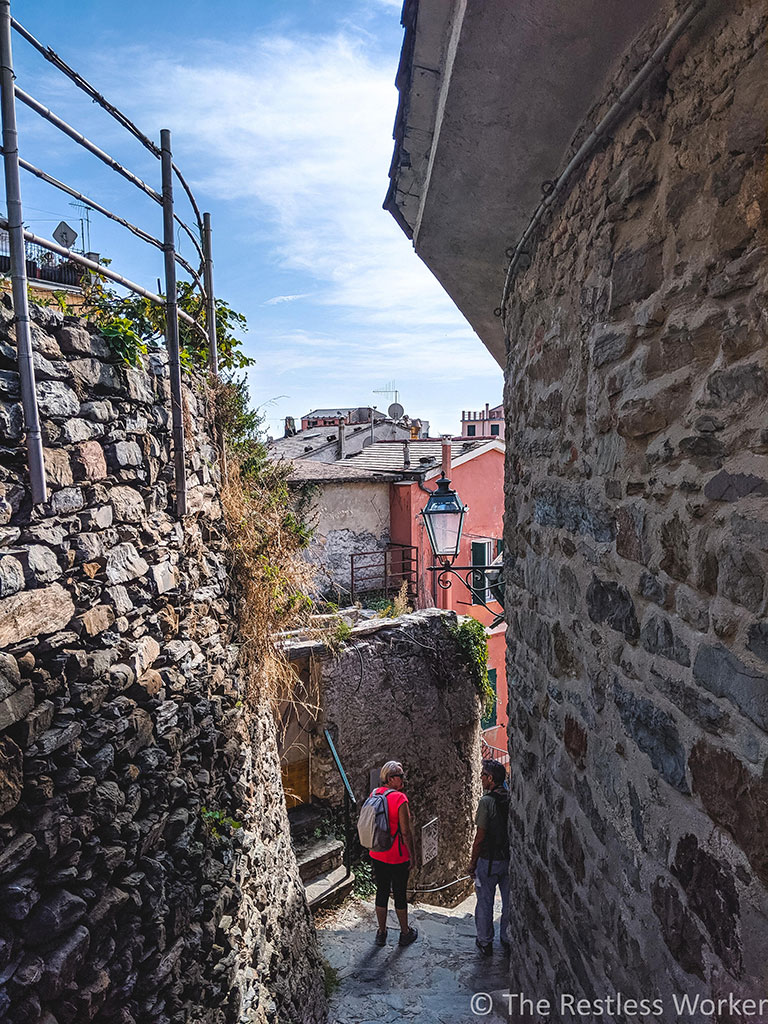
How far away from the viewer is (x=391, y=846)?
511 cm

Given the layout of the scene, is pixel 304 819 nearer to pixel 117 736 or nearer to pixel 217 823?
pixel 217 823

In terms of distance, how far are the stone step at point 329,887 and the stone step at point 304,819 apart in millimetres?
457

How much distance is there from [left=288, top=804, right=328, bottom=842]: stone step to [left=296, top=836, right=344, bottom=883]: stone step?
15 centimetres

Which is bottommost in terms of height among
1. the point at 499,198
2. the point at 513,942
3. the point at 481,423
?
the point at 513,942

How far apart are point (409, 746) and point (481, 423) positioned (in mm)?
29947

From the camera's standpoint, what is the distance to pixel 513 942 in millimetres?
3334

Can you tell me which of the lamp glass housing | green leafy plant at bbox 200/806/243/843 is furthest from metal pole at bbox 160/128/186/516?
the lamp glass housing

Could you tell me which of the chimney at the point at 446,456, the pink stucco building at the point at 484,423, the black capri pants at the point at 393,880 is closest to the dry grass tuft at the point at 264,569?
the black capri pants at the point at 393,880

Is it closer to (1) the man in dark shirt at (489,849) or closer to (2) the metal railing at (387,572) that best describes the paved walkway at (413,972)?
(1) the man in dark shirt at (489,849)

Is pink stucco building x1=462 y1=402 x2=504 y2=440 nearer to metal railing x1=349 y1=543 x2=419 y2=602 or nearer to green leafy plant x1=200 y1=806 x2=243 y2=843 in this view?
metal railing x1=349 y1=543 x2=419 y2=602

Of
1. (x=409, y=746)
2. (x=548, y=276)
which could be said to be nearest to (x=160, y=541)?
(x=548, y=276)

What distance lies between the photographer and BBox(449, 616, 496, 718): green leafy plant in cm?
813

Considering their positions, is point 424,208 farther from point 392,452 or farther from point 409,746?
point 392,452

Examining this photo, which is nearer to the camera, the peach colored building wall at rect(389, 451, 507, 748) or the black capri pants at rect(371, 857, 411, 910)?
the black capri pants at rect(371, 857, 411, 910)
